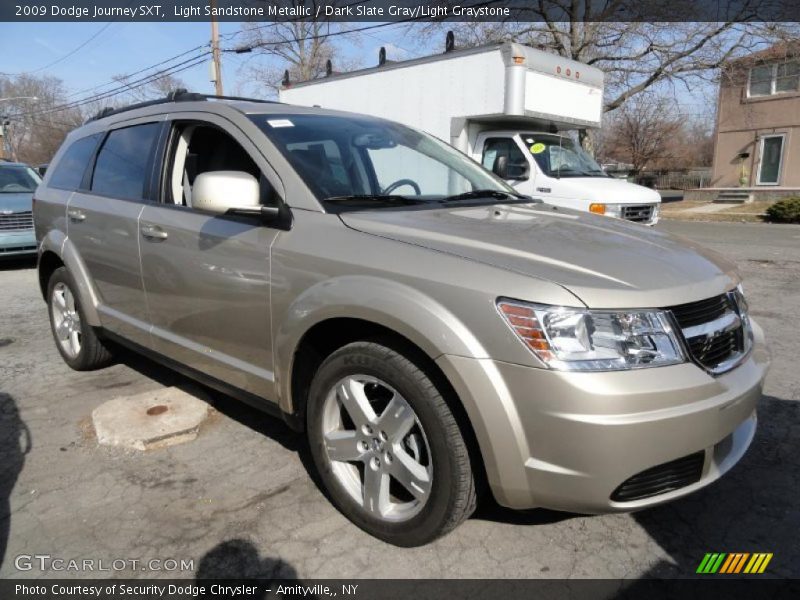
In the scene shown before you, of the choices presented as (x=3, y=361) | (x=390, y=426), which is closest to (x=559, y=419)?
(x=390, y=426)

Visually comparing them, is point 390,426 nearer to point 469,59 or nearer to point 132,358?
point 132,358

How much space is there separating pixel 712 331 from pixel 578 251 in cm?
56

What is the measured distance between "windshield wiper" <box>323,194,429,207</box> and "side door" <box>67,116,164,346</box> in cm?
136

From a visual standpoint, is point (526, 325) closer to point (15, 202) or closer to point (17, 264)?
point (15, 202)

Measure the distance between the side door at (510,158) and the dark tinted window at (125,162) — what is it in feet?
18.6

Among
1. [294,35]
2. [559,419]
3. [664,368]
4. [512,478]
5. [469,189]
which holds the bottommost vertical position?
[512,478]

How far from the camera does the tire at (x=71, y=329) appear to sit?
4250 millimetres

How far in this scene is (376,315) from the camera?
226cm

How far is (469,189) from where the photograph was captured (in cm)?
345

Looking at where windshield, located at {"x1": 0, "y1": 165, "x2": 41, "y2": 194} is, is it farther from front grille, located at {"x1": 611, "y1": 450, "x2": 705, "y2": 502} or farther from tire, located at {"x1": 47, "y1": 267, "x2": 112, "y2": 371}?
front grille, located at {"x1": 611, "y1": 450, "x2": 705, "y2": 502}

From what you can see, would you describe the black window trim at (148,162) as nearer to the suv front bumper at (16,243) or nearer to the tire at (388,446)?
the tire at (388,446)

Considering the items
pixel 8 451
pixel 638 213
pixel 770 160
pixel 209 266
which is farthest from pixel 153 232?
pixel 770 160

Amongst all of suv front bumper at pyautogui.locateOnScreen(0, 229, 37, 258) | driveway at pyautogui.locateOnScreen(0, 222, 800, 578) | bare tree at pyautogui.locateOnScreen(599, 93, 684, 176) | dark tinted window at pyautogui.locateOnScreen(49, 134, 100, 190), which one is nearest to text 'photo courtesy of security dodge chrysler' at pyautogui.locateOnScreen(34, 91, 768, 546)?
driveway at pyautogui.locateOnScreen(0, 222, 800, 578)

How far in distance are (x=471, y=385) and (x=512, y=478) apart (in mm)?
357
